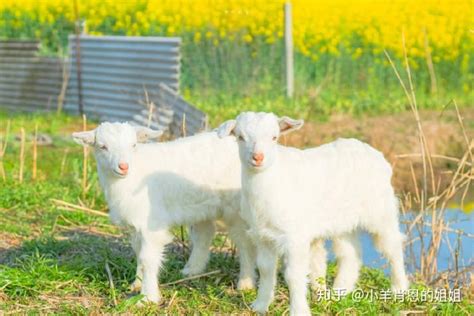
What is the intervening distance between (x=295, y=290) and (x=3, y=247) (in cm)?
302

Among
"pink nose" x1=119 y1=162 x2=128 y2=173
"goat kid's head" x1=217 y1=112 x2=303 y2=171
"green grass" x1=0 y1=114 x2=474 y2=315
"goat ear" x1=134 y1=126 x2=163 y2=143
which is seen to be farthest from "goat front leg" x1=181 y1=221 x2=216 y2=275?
"goat kid's head" x1=217 y1=112 x2=303 y2=171

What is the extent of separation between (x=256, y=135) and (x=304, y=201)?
719 millimetres

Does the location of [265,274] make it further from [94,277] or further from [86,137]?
[86,137]

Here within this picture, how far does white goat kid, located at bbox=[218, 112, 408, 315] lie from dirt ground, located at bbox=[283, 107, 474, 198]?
6.44 meters

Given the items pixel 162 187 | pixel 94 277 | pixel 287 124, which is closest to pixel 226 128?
pixel 287 124

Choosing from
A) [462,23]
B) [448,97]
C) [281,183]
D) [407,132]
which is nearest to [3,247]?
[281,183]

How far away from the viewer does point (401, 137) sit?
15.0 m

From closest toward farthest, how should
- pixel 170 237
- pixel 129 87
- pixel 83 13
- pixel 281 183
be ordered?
pixel 281 183
pixel 170 237
pixel 129 87
pixel 83 13

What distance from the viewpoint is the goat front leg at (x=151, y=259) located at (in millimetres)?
7320

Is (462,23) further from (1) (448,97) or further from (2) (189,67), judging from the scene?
(2) (189,67)

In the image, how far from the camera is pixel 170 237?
745 cm

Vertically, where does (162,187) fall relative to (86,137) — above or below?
below

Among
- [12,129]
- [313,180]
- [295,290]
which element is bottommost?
[12,129]

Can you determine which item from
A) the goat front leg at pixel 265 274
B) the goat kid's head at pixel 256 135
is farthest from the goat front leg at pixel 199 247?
the goat kid's head at pixel 256 135
